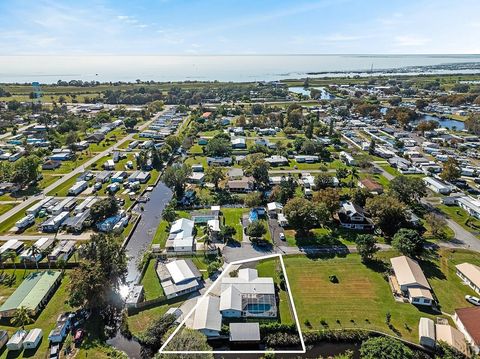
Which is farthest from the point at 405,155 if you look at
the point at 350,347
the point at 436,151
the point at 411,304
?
the point at 350,347

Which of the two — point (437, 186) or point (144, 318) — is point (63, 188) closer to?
point (144, 318)

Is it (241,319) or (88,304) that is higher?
(88,304)

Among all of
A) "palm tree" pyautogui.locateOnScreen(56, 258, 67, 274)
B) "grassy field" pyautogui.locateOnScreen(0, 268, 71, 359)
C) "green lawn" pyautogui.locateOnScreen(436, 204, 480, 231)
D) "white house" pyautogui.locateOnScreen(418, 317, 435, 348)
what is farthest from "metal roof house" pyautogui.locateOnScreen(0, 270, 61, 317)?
"green lawn" pyautogui.locateOnScreen(436, 204, 480, 231)

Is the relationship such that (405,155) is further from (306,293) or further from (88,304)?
(88,304)

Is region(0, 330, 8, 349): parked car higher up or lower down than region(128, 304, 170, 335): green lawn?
higher up

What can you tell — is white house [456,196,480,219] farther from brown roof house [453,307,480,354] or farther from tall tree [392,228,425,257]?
brown roof house [453,307,480,354]

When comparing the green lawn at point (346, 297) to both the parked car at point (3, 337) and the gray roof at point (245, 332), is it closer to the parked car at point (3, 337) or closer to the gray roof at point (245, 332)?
the gray roof at point (245, 332)

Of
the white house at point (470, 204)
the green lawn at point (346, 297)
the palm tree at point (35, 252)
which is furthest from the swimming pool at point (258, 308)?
the white house at point (470, 204)

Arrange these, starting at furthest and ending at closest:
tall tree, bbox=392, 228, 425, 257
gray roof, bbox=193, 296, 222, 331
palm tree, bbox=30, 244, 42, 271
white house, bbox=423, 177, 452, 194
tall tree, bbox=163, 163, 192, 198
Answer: white house, bbox=423, 177, 452, 194, tall tree, bbox=163, 163, 192, 198, palm tree, bbox=30, 244, 42, 271, tall tree, bbox=392, 228, 425, 257, gray roof, bbox=193, 296, 222, 331
